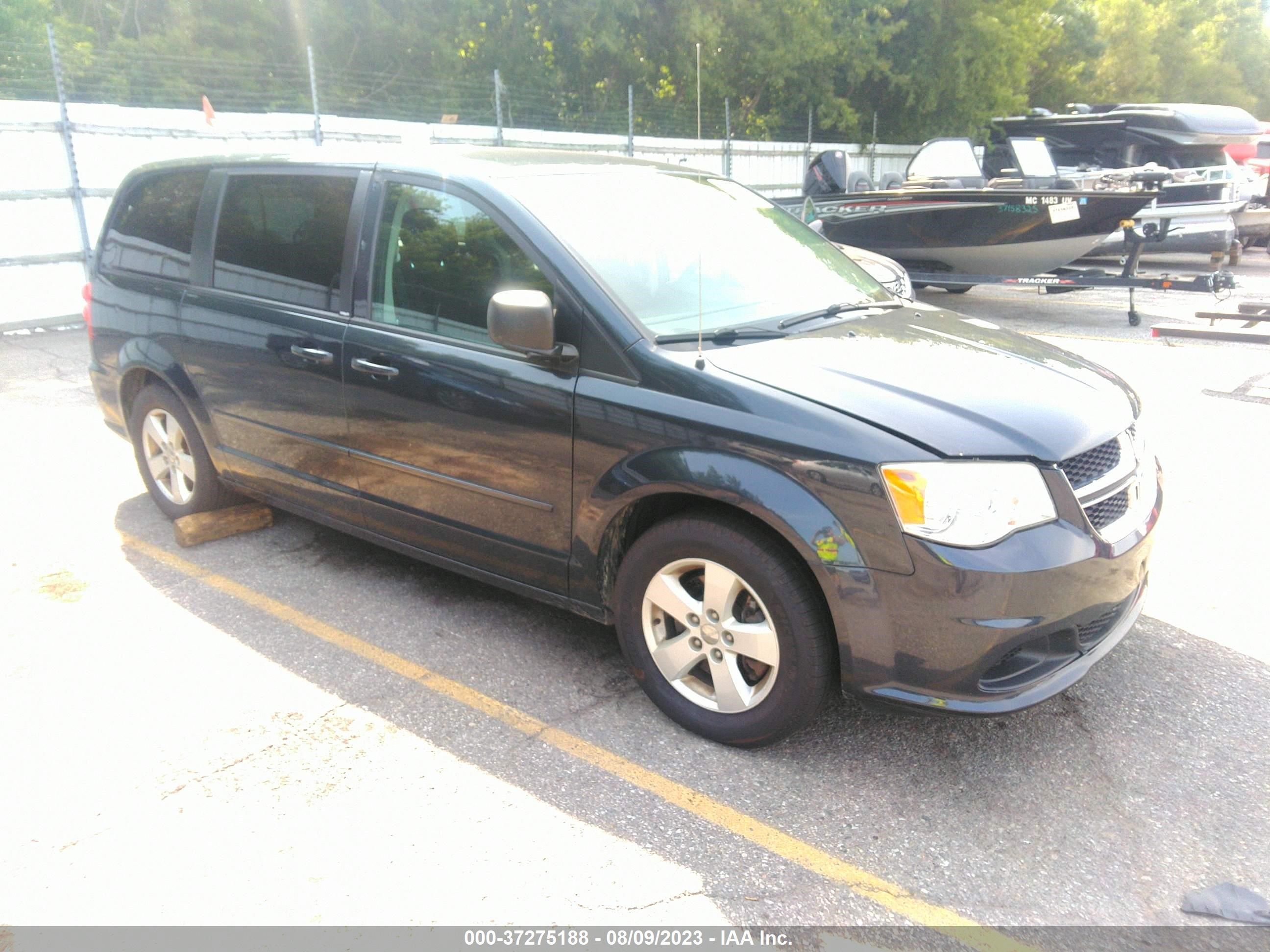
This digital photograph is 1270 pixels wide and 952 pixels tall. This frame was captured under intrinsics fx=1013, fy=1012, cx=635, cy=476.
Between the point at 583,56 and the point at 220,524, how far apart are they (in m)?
20.9

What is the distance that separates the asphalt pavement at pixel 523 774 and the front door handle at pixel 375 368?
1021mm

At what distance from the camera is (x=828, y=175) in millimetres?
13305

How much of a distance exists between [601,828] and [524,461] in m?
1.25

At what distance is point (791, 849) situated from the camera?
273 centimetres

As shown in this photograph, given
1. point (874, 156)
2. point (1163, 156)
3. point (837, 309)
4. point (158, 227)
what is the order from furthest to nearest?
point (874, 156), point (1163, 156), point (158, 227), point (837, 309)

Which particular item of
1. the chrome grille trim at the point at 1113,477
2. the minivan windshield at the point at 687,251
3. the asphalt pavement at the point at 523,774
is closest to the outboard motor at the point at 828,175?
the minivan windshield at the point at 687,251

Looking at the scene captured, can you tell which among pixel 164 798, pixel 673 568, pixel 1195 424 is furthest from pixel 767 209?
pixel 1195 424

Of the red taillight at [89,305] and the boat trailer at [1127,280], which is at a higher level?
the red taillight at [89,305]

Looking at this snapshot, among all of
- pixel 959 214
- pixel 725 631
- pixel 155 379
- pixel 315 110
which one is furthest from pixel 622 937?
pixel 315 110

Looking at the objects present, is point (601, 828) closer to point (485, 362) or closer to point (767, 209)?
point (485, 362)

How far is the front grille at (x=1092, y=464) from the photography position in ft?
9.56

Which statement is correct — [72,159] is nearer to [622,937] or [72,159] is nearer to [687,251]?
[687,251]

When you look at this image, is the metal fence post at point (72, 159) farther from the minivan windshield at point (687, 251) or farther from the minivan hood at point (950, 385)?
the minivan hood at point (950, 385)

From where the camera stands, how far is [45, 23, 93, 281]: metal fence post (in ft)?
34.1
